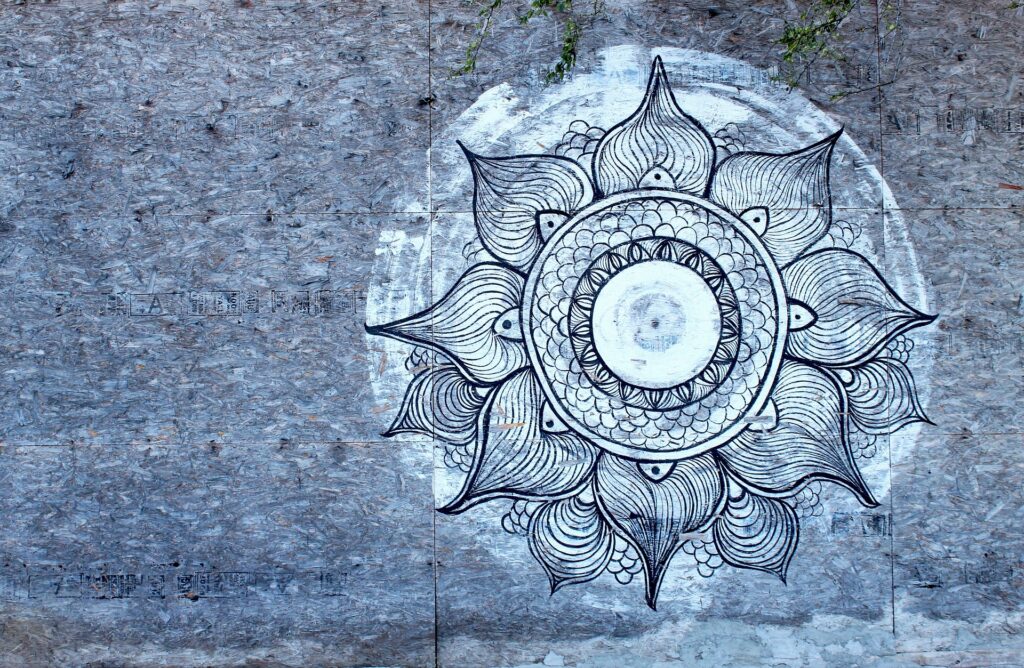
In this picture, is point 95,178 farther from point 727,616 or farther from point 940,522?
point 940,522

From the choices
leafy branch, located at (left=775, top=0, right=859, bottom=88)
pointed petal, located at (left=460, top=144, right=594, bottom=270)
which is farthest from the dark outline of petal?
pointed petal, located at (left=460, top=144, right=594, bottom=270)

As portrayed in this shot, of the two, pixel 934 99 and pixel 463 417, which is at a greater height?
pixel 934 99

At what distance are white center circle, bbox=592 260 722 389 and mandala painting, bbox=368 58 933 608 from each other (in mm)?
12

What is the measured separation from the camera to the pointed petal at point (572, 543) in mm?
4090

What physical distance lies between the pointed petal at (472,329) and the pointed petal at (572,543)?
0.93 metres

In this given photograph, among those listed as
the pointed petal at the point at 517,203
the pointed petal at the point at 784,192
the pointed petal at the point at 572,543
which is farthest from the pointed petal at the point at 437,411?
the pointed petal at the point at 784,192

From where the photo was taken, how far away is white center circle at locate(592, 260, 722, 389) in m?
4.16

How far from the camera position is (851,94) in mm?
4234

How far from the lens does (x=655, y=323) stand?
13.7 feet

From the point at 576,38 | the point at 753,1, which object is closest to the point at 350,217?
the point at 576,38

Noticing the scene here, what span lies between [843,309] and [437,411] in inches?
101

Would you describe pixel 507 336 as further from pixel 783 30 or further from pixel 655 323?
pixel 783 30

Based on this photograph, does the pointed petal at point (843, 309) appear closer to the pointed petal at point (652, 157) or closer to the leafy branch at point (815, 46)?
the pointed petal at point (652, 157)

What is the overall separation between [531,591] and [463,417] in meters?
1.13
